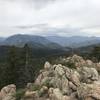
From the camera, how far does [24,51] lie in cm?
9050

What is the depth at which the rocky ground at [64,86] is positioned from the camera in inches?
1522

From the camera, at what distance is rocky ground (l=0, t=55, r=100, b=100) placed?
1522 inches

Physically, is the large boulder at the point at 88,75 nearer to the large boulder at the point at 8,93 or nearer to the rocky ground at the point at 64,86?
the rocky ground at the point at 64,86

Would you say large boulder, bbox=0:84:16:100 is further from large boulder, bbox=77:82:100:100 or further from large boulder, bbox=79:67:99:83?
large boulder, bbox=79:67:99:83

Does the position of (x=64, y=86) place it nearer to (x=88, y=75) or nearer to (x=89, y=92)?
(x=89, y=92)

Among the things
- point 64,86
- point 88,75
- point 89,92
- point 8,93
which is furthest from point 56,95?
point 8,93

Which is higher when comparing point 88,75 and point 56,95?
point 88,75

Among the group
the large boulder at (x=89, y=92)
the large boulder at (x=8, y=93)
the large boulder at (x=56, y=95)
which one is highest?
the large boulder at (x=89, y=92)

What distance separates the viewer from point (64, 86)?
139ft

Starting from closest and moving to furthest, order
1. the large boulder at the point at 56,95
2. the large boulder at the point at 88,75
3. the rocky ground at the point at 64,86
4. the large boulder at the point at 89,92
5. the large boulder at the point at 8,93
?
the large boulder at the point at 89,92, the large boulder at the point at 56,95, the rocky ground at the point at 64,86, the large boulder at the point at 8,93, the large boulder at the point at 88,75

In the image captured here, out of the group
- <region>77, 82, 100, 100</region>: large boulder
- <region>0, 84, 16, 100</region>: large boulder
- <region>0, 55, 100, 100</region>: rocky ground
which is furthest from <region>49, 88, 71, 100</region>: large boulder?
<region>0, 84, 16, 100</region>: large boulder

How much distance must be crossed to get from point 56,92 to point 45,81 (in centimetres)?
608

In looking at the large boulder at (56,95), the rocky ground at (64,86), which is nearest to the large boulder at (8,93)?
the rocky ground at (64,86)

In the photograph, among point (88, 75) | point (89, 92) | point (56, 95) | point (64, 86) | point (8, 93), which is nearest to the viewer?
point (89, 92)
